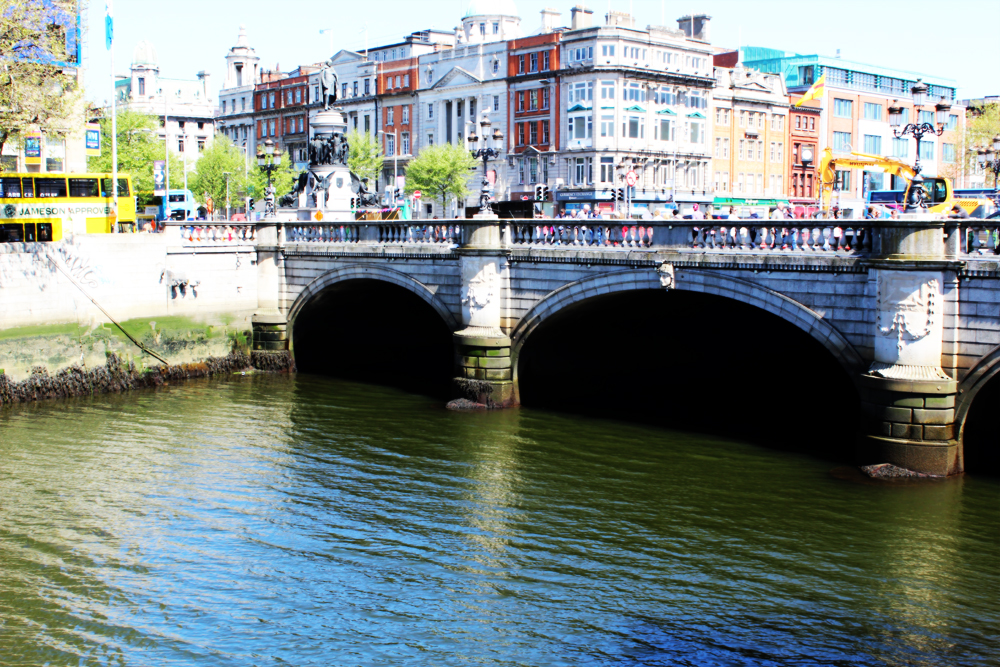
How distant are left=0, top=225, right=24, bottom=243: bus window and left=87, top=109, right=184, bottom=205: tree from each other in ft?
114

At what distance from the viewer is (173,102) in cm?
10669

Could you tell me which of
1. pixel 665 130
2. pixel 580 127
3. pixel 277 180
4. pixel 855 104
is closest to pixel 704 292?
pixel 580 127

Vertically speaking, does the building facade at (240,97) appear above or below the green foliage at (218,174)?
above

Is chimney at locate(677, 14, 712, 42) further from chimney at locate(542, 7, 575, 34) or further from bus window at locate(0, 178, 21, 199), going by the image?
bus window at locate(0, 178, 21, 199)

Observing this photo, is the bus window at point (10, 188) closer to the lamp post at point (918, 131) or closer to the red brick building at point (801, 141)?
the lamp post at point (918, 131)

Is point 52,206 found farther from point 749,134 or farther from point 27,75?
point 749,134

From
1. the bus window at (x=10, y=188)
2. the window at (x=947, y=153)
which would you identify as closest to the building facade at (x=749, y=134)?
the window at (x=947, y=153)

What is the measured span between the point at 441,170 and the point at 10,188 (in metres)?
39.8

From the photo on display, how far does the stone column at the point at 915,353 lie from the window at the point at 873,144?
73.2 m

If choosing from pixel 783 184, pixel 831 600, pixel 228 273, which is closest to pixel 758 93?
pixel 783 184

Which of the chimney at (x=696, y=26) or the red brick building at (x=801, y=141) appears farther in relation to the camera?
the red brick building at (x=801, y=141)

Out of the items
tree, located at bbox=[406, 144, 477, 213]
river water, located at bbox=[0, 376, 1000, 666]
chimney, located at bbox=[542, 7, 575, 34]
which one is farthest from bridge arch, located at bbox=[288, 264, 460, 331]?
chimney, located at bbox=[542, 7, 575, 34]

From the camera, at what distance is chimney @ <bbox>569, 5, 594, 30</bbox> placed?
72812mm

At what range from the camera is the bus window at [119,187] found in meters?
39.2
